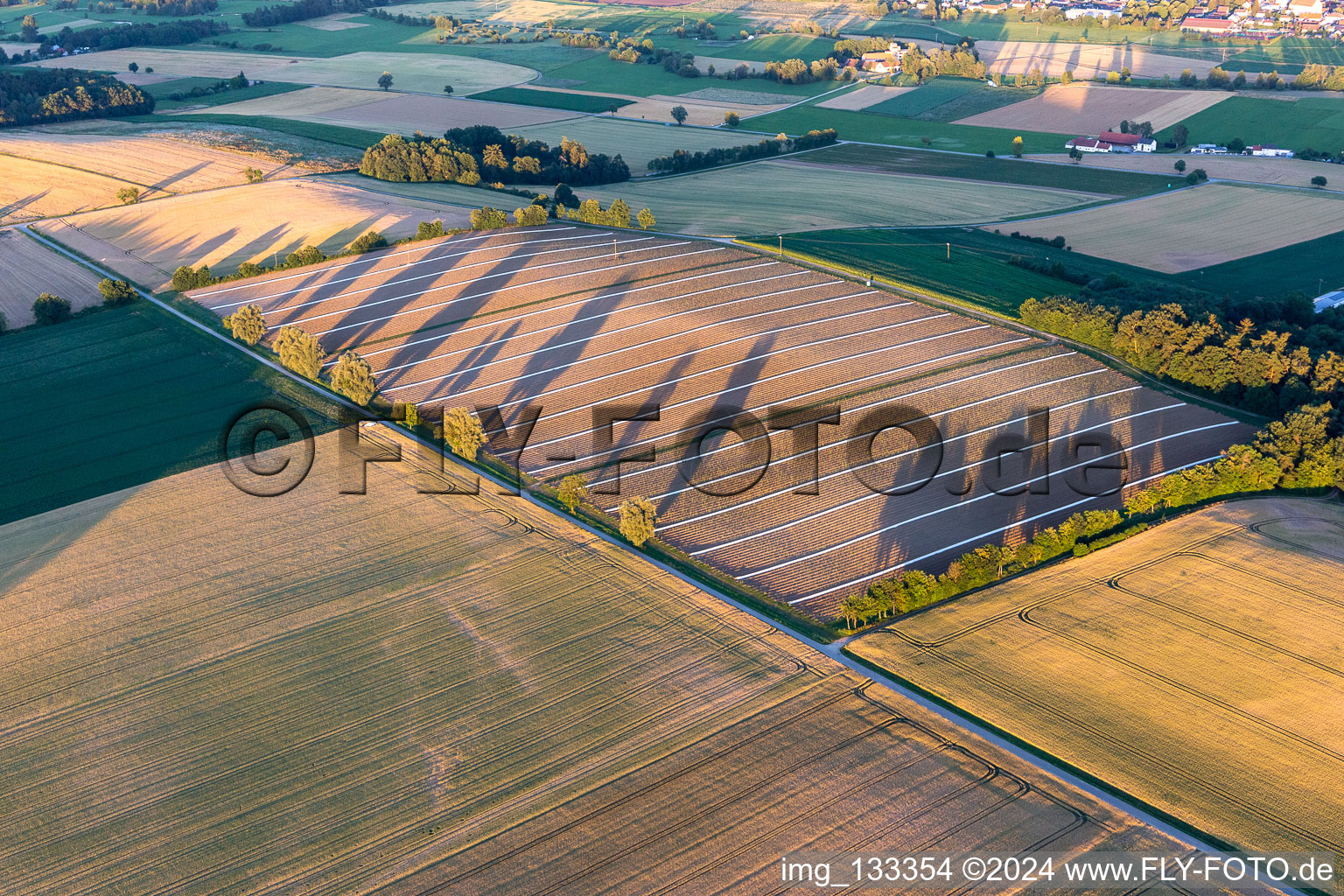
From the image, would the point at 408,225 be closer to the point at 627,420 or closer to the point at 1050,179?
the point at 627,420

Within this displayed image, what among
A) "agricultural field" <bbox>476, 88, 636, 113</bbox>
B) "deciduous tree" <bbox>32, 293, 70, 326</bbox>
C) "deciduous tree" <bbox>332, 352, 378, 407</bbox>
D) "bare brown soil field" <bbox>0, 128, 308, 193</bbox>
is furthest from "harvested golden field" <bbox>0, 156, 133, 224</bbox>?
"agricultural field" <bbox>476, 88, 636, 113</bbox>

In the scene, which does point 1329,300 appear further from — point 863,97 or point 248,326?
point 863,97

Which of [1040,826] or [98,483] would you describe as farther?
[98,483]

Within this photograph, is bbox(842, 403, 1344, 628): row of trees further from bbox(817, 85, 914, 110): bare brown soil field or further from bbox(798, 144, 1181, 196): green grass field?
bbox(817, 85, 914, 110): bare brown soil field

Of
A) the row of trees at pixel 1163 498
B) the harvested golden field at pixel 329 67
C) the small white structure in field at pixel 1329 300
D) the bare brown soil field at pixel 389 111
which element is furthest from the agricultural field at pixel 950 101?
the row of trees at pixel 1163 498

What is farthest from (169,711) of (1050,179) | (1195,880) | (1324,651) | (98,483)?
(1050,179)
